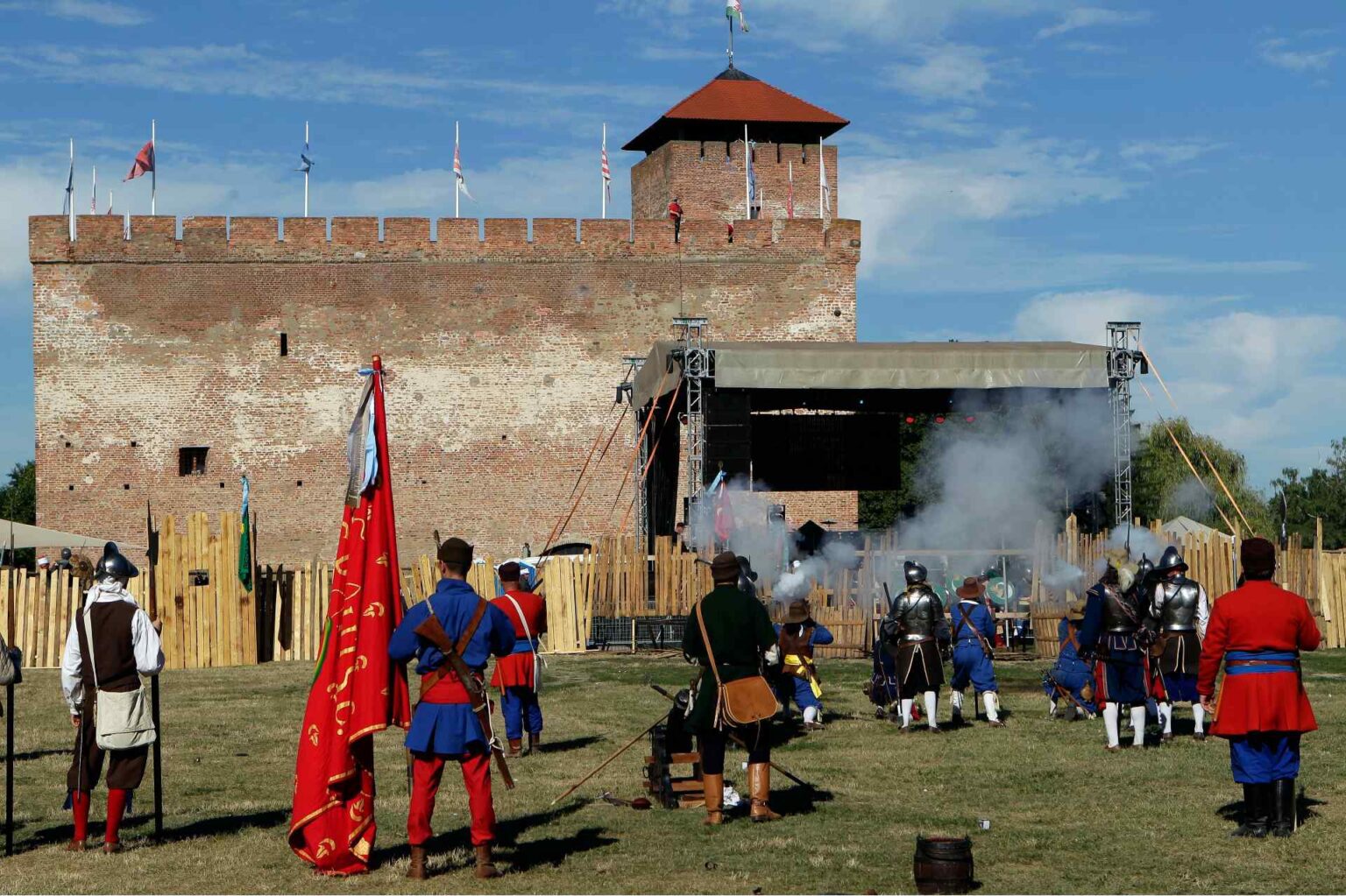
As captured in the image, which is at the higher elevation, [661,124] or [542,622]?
[661,124]

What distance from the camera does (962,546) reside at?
27.0 meters

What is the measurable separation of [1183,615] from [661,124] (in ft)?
100

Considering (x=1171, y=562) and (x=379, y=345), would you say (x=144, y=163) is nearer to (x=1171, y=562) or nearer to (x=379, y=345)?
(x=379, y=345)

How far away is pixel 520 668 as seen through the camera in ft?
38.6

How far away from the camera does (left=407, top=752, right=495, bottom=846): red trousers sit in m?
7.55

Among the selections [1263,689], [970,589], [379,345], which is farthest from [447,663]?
[379,345]

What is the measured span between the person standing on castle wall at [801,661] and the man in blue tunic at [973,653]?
1039 mm

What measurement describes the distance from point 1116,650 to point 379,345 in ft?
89.4

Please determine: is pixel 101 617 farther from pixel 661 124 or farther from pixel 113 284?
pixel 661 124

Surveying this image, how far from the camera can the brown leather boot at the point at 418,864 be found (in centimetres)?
754

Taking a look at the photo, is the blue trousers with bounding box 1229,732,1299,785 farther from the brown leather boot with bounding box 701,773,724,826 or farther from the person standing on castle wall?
the person standing on castle wall

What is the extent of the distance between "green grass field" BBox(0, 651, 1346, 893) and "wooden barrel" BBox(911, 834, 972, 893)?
0.25m

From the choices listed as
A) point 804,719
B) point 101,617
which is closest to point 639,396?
point 804,719

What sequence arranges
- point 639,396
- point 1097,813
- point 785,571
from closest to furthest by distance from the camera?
point 1097,813
point 785,571
point 639,396
